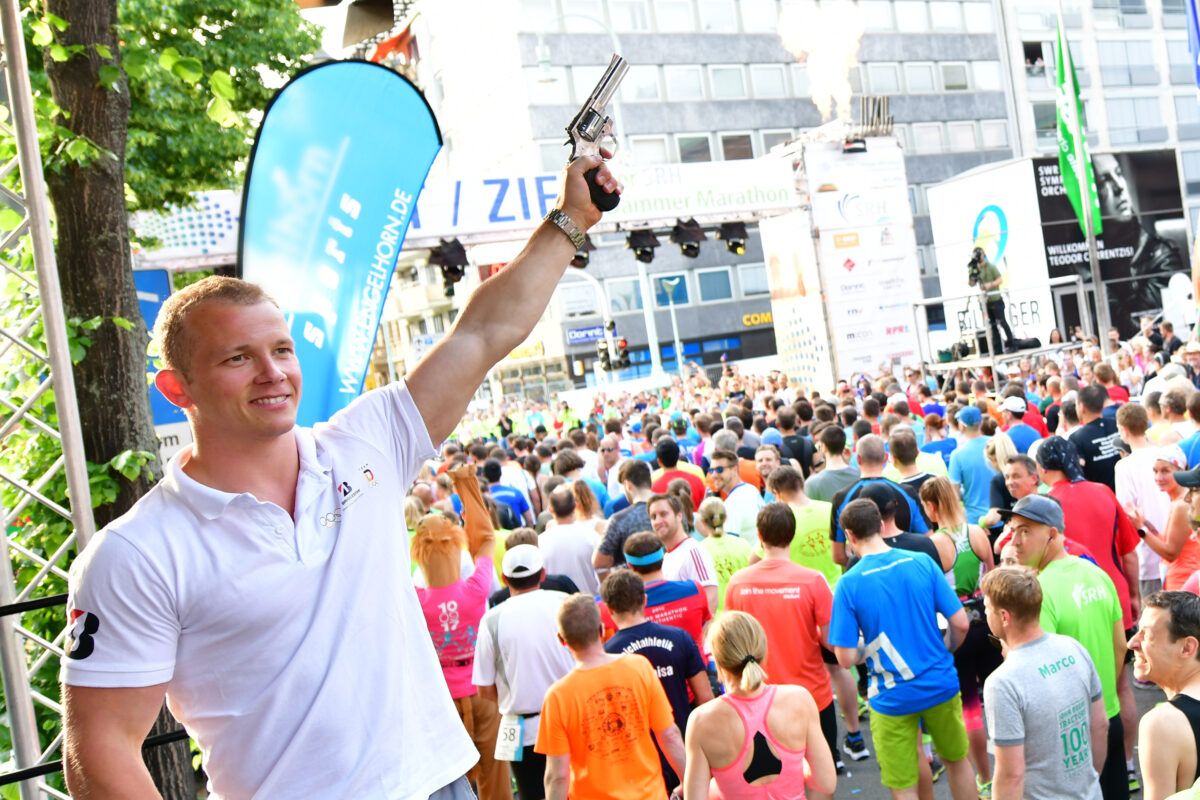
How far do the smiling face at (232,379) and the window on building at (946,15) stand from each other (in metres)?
55.6

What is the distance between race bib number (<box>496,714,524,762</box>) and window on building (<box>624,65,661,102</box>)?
40841 millimetres

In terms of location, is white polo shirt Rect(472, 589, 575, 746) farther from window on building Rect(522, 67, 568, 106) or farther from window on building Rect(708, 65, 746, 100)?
window on building Rect(708, 65, 746, 100)

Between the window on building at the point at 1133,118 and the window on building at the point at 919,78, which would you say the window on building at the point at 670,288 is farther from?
the window on building at the point at 1133,118

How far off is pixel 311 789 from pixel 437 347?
88cm

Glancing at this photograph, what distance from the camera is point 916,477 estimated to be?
7.14 metres

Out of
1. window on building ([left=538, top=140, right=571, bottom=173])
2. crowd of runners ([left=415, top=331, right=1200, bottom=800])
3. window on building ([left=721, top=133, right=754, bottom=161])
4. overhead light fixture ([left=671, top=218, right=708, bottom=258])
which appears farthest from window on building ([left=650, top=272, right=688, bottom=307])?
crowd of runners ([left=415, top=331, right=1200, bottom=800])

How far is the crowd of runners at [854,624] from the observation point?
4020 mm

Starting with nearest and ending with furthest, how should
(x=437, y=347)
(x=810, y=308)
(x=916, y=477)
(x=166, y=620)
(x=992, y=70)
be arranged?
(x=166, y=620) < (x=437, y=347) < (x=916, y=477) < (x=810, y=308) < (x=992, y=70)

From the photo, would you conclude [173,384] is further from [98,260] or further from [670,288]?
[670,288]

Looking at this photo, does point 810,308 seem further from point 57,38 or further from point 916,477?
point 57,38

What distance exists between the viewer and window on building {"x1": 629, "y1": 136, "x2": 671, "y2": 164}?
1747 inches

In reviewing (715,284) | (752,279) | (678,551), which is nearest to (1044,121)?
(752,279)

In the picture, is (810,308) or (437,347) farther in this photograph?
(810,308)

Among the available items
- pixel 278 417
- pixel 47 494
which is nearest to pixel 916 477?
pixel 47 494
